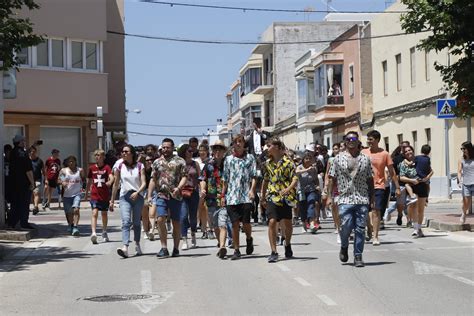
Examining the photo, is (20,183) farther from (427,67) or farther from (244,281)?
(427,67)

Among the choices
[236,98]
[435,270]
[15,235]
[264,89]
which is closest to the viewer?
[435,270]

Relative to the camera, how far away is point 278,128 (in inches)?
2783

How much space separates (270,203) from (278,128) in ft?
186

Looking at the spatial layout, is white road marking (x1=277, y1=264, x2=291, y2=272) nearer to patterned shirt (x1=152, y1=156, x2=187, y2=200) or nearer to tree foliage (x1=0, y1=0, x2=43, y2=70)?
patterned shirt (x1=152, y1=156, x2=187, y2=200)

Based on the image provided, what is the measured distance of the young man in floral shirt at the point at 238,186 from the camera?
562 inches

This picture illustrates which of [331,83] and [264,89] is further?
[264,89]

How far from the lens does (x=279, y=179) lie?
46.2ft

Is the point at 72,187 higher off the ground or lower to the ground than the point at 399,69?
lower

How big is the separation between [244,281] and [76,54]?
81.2ft

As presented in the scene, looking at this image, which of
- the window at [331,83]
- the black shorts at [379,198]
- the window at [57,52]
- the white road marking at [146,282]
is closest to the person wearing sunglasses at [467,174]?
the black shorts at [379,198]

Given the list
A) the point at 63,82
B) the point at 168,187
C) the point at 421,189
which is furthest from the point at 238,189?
the point at 63,82

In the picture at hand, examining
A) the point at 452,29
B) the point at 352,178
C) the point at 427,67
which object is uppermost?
the point at 427,67

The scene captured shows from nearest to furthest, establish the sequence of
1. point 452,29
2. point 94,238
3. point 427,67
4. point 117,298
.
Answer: point 117,298
point 94,238
point 452,29
point 427,67

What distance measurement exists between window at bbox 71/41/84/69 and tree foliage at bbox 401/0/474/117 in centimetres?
1654
